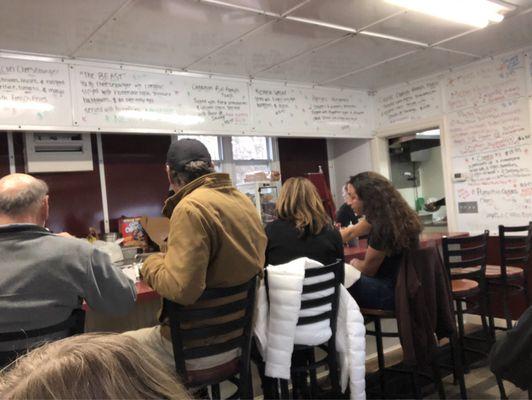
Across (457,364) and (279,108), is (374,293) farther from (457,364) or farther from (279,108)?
(279,108)

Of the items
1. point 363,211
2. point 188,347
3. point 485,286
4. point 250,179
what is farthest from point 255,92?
point 188,347

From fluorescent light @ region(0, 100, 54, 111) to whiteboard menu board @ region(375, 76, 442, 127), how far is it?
10.8ft

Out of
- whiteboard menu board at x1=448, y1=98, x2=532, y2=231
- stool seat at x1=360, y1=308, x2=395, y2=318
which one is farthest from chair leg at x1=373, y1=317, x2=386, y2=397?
whiteboard menu board at x1=448, y1=98, x2=532, y2=231

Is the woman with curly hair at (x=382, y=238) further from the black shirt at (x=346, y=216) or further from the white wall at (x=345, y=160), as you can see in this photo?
the white wall at (x=345, y=160)

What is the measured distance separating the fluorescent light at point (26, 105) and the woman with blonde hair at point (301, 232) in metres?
1.82

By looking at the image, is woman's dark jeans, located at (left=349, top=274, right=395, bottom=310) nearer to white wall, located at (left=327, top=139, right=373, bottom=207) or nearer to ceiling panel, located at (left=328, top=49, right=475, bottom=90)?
ceiling panel, located at (left=328, top=49, right=475, bottom=90)

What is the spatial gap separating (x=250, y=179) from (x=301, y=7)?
84.6 inches

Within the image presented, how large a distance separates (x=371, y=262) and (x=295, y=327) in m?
0.64

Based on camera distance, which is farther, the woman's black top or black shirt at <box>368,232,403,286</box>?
black shirt at <box>368,232,403,286</box>

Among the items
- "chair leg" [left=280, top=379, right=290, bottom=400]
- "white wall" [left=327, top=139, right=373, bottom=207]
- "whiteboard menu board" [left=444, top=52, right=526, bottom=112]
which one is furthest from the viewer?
"white wall" [left=327, top=139, right=373, bottom=207]

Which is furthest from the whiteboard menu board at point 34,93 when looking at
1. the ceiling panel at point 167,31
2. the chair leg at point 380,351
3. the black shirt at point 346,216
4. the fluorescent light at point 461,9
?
the black shirt at point 346,216

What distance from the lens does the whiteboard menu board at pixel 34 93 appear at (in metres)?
2.86

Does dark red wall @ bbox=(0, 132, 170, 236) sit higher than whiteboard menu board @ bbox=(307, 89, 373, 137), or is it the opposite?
whiteboard menu board @ bbox=(307, 89, 373, 137)

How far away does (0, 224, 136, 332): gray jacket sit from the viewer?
1.44 metres
